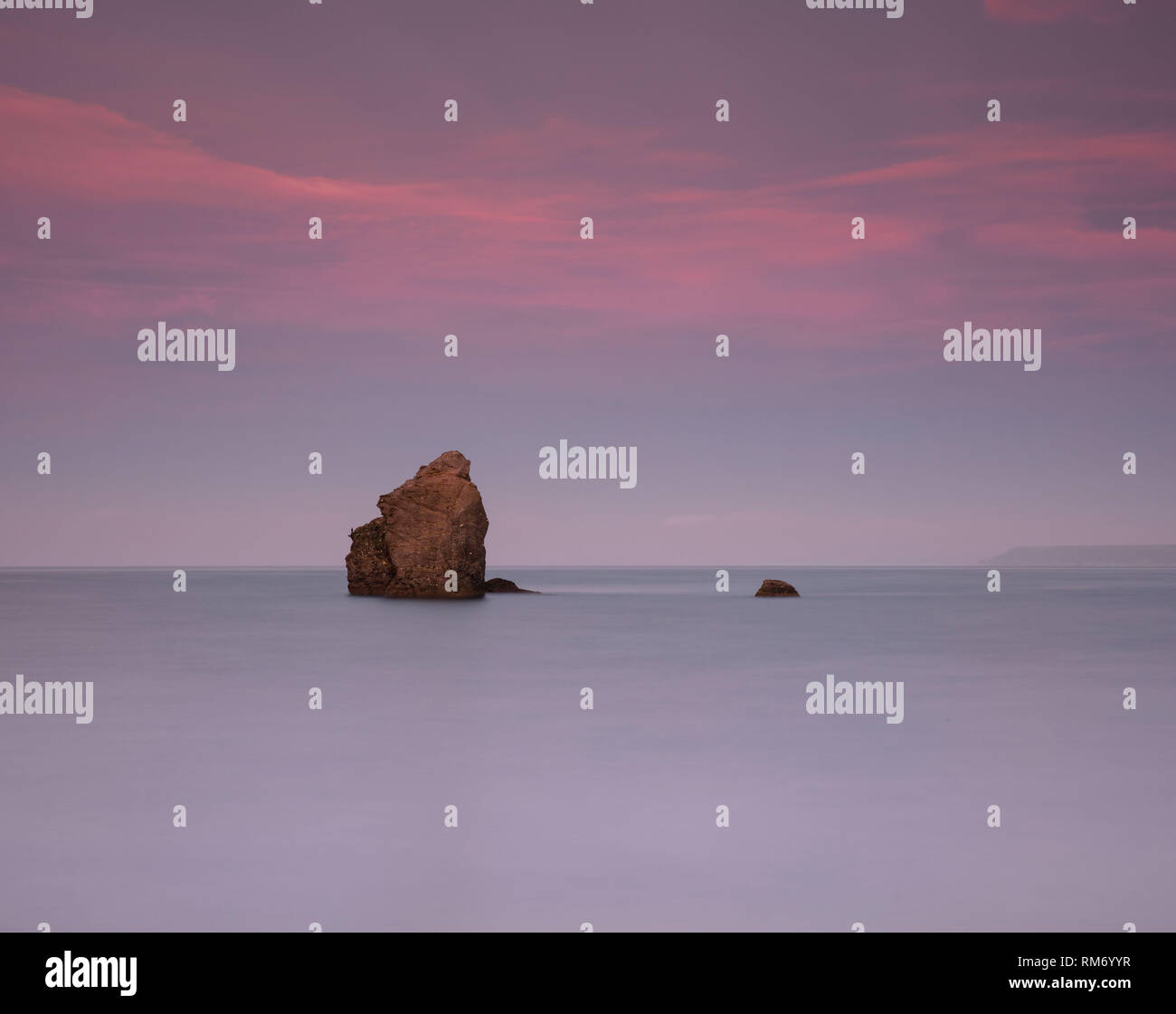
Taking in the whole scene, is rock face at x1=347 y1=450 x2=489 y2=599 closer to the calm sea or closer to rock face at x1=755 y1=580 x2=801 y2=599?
rock face at x1=755 y1=580 x2=801 y2=599

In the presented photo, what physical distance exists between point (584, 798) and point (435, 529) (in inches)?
1959

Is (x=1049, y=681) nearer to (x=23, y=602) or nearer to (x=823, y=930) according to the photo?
(x=823, y=930)

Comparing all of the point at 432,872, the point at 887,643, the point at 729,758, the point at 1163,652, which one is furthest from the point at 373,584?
the point at 432,872

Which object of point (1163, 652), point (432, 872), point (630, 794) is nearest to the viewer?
point (432, 872)

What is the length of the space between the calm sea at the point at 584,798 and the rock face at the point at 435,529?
1260 inches

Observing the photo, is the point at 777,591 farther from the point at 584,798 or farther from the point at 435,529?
the point at 584,798


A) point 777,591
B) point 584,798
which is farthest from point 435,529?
point 584,798

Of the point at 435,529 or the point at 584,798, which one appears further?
the point at 435,529

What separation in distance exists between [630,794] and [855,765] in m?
3.98

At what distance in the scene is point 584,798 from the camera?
42.7 feet

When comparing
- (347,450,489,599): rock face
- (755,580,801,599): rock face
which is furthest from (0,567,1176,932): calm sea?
(755,580,801,599): rock face

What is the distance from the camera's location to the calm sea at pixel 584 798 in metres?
9.21

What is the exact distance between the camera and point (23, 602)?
70.0 m

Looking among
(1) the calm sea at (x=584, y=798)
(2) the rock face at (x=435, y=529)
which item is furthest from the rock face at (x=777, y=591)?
(1) the calm sea at (x=584, y=798)
